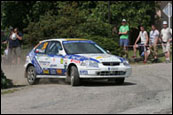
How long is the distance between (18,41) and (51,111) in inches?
621

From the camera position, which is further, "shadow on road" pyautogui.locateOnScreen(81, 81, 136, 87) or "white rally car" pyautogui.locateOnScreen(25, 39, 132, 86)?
"shadow on road" pyautogui.locateOnScreen(81, 81, 136, 87)

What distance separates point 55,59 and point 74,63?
100 centimetres

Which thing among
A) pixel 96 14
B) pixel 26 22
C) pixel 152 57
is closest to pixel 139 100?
pixel 152 57

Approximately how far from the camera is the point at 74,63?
16453 mm

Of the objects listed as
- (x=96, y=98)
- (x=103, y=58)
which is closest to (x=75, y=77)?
(x=103, y=58)

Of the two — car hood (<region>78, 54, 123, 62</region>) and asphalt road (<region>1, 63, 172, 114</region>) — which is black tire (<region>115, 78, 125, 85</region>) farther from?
car hood (<region>78, 54, 123, 62</region>)

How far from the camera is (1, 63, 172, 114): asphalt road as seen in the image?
467 inches

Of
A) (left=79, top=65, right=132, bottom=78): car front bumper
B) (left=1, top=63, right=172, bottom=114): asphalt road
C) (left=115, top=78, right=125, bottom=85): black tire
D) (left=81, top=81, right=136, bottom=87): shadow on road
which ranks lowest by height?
(left=1, top=63, right=172, bottom=114): asphalt road

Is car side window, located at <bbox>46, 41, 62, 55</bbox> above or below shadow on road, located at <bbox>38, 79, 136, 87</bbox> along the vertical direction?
above

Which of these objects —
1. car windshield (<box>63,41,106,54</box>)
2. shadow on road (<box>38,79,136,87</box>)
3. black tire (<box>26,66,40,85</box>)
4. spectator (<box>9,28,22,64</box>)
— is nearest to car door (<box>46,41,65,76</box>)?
car windshield (<box>63,41,106,54</box>)

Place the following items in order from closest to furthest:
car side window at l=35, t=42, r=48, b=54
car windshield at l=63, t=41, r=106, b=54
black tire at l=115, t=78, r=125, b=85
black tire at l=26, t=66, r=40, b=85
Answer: black tire at l=115, t=78, r=125, b=85 < car windshield at l=63, t=41, r=106, b=54 < car side window at l=35, t=42, r=48, b=54 < black tire at l=26, t=66, r=40, b=85

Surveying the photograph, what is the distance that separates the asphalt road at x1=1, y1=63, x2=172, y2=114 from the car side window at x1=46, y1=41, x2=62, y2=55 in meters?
0.96

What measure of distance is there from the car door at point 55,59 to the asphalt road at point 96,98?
42cm

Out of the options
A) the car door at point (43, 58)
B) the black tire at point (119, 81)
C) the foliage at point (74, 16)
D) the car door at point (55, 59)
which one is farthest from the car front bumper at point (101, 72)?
the foliage at point (74, 16)
